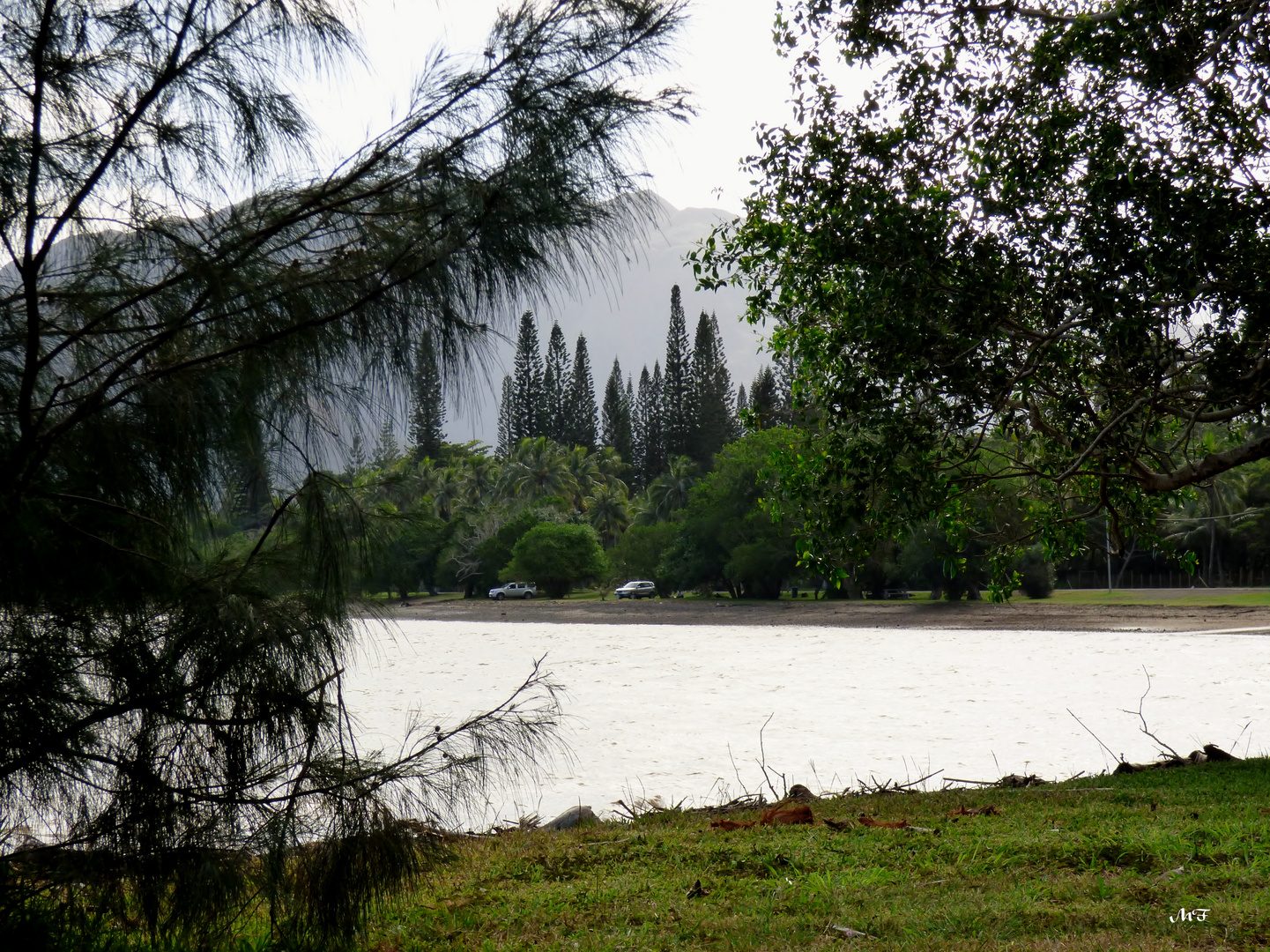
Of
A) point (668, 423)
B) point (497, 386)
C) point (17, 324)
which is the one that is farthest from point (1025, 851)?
point (668, 423)

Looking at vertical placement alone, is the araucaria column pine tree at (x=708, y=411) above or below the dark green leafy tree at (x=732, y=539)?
above

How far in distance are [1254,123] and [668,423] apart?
46.3 metres

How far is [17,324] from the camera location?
85.7 inches

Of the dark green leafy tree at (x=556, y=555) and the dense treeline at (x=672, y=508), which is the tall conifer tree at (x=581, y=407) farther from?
the dark green leafy tree at (x=556, y=555)

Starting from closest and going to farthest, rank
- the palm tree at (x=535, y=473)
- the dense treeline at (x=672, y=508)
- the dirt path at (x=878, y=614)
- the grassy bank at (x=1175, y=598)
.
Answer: the dirt path at (x=878, y=614)
the grassy bank at (x=1175, y=598)
the dense treeline at (x=672, y=508)
the palm tree at (x=535, y=473)

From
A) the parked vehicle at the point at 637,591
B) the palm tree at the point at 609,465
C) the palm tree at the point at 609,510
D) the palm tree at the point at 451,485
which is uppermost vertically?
the palm tree at the point at 609,465

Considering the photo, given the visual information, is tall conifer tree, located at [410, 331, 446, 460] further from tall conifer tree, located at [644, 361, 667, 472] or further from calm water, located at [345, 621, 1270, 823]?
tall conifer tree, located at [644, 361, 667, 472]

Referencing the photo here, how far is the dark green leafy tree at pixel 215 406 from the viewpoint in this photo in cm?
218

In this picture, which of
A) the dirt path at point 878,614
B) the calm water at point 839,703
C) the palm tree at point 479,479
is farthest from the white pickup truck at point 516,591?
the calm water at point 839,703

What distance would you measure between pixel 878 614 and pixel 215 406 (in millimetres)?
27141

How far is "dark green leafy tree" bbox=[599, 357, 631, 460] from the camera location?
2308 inches

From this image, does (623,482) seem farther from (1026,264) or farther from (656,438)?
(1026,264)

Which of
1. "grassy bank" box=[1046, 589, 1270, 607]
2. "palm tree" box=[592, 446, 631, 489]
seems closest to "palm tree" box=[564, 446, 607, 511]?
"palm tree" box=[592, 446, 631, 489]

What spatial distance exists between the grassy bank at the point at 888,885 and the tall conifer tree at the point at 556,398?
51173 mm
